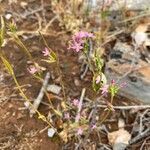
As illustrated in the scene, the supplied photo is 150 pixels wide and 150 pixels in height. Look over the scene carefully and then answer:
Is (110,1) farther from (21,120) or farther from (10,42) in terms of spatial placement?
(21,120)

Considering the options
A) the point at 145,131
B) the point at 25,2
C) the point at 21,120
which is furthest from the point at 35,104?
the point at 25,2

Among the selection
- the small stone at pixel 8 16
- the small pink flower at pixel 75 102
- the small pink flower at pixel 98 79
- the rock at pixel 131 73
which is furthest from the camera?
the small stone at pixel 8 16

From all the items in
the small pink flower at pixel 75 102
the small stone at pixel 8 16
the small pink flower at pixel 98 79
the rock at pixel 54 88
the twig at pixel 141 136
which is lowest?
the twig at pixel 141 136

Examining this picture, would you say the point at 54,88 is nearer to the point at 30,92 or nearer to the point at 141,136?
the point at 30,92

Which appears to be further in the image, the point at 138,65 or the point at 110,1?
the point at 110,1

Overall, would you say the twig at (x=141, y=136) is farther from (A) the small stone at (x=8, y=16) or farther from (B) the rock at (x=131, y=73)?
(A) the small stone at (x=8, y=16)

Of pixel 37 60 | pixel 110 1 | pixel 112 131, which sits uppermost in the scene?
pixel 110 1

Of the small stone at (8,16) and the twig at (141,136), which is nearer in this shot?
the twig at (141,136)

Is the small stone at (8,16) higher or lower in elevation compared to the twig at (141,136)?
higher

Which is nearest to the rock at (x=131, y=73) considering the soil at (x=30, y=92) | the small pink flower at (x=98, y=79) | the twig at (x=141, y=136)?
the soil at (x=30, y=92)

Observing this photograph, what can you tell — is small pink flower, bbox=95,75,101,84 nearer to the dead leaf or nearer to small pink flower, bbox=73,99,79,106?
small pink flower, bbox=73,99,79,106

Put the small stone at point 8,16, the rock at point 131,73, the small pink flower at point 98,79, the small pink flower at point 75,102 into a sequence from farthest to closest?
the small stone at point 8,16 < the rock at point 131,73 < the small pink flower at point 75,102 < the small pink flower at point 98,79
